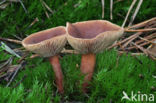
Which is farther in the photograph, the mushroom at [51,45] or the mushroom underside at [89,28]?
the mushroom underside at [89,28]

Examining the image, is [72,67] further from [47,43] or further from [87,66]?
[47,43]

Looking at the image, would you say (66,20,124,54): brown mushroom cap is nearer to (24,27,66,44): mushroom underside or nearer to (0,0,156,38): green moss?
(24,27,66,44): mushroom underside

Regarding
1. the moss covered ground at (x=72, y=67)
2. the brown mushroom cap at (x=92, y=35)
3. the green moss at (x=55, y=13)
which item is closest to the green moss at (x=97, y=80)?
the moss covered ground at (x=72, y=67)

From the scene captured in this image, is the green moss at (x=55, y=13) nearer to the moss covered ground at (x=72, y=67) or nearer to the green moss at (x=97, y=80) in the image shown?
the moss covered ground at (x=72, y=67)

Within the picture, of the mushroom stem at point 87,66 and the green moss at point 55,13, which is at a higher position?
the green moss at point 55,13

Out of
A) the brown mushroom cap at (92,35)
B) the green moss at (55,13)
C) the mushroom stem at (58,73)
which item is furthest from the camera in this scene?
the green moss at (55,13)

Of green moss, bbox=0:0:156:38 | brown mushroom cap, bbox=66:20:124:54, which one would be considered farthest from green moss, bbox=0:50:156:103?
green moss, bbox=0:0:156:38

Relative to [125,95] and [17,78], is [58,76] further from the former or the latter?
[125,95]

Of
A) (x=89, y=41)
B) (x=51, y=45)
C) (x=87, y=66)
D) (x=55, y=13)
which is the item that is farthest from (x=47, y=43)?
(x=55, y=13)

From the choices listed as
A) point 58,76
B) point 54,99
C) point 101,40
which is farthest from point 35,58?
point 101,40
